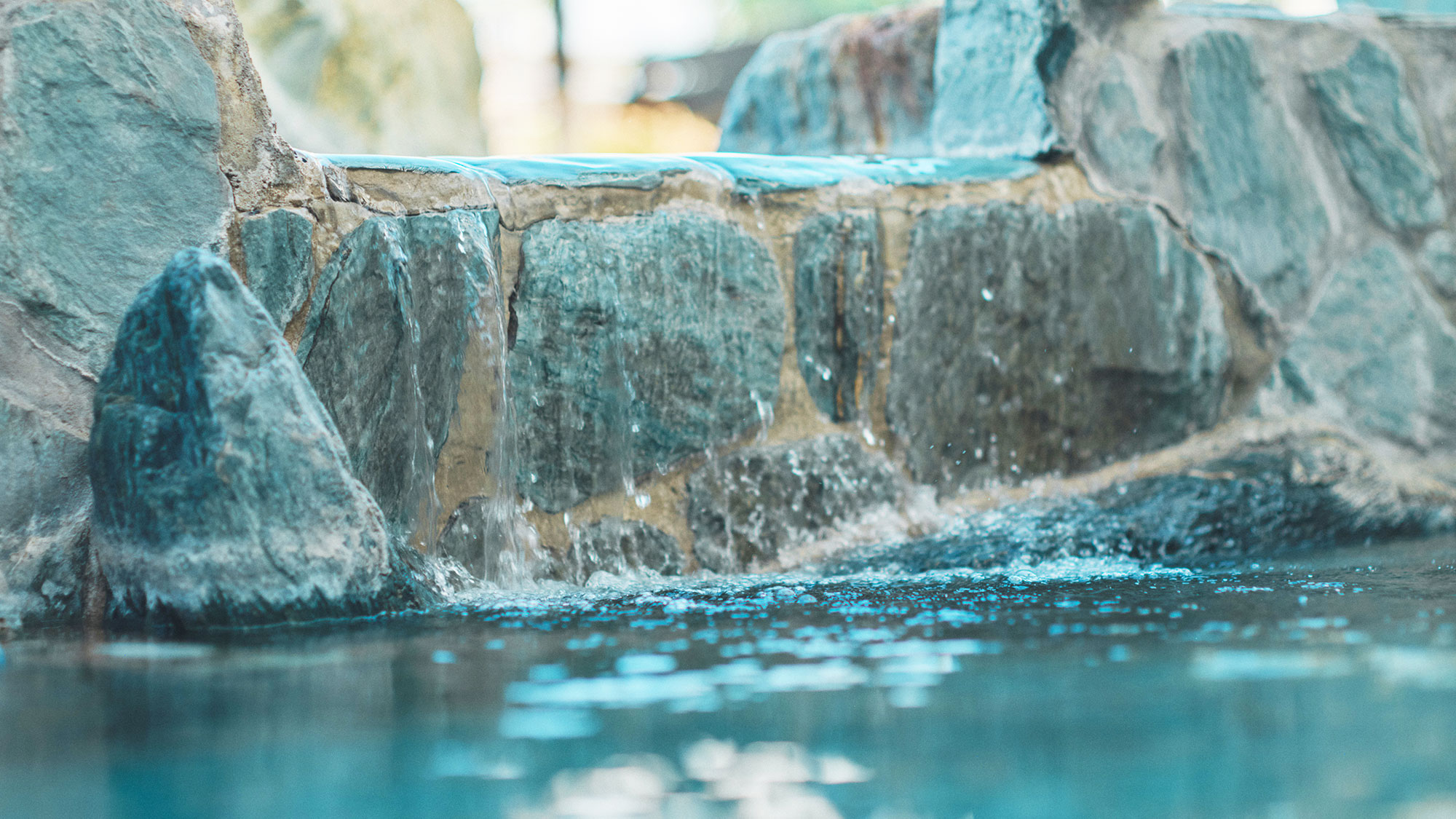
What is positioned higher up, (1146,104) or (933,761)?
(1146,104)

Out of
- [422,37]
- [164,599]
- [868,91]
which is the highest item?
[422,37]

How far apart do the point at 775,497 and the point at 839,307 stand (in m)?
0.52

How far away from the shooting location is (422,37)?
39.9ft

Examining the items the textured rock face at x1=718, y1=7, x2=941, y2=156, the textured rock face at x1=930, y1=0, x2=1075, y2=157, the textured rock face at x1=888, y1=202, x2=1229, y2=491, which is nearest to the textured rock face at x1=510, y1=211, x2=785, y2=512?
the textured rock face at x1=888, y1=202, x2=1229, y2=491

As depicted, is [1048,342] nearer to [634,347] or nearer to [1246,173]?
[1246,173]

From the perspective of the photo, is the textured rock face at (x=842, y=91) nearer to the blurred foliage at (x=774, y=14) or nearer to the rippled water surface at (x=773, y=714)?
the rippled water surface at (x=773, y=714)

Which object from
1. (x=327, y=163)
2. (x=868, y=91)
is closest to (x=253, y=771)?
(x=327, y=163)

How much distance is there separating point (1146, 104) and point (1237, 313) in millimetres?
683

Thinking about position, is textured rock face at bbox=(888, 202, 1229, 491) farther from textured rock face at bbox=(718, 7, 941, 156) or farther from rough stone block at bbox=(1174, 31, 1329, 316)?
textured rock face at bbox=(718, 7, 941, 156)

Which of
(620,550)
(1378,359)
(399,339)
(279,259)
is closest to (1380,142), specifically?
(1378,359)

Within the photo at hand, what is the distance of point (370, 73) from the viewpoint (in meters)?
11.1

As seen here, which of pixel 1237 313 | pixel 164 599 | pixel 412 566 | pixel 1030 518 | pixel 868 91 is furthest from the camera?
pixel 868 91

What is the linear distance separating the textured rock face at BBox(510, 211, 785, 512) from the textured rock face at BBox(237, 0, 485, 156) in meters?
6.50

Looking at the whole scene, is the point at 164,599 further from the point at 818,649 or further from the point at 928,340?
the point at 928,340
